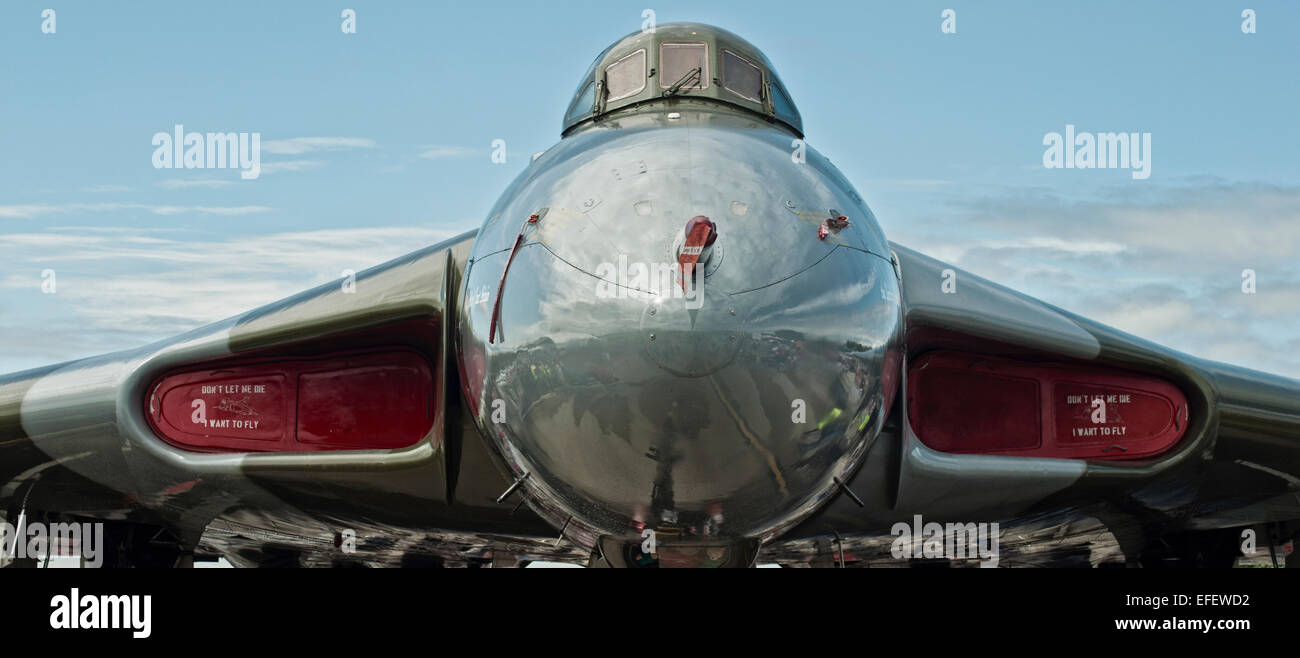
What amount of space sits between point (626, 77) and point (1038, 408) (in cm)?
345

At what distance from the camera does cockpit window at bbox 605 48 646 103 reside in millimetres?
7461

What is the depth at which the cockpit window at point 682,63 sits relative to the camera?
737 cm

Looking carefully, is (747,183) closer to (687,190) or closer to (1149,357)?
(687,190)

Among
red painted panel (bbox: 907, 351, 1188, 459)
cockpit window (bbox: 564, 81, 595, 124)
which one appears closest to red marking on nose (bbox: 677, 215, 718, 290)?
red painted panel (bbox: 907, 351, 1188, 459)

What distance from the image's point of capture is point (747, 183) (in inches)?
196

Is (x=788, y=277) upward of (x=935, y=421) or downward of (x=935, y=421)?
upward

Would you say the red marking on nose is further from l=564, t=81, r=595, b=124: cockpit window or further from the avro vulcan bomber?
l=564, t=81, r=595, b=124: cockpit window

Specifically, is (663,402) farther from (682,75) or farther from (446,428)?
(682,75)

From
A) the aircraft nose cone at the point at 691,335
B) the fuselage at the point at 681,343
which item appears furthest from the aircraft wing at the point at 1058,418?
the aircraft nose cone at the point at 691,335

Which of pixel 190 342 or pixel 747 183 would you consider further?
pixel 190 342

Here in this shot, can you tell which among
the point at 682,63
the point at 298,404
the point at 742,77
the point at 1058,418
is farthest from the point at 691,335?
the point at 1058,418

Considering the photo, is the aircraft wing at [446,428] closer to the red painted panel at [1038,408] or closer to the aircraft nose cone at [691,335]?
the red painted panel at [1038,408]
